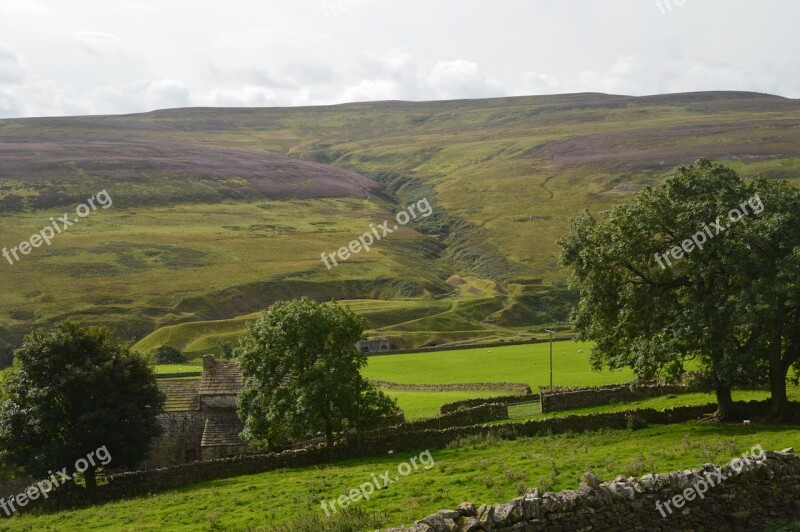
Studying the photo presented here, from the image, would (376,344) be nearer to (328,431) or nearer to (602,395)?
(602,395)

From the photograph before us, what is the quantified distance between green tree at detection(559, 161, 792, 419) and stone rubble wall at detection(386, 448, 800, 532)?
50.6ft

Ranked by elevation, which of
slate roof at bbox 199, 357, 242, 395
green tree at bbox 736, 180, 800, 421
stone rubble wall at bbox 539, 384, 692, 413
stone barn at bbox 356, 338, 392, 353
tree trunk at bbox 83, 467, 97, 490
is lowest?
tree trunk at bbox 83, 467, 97, 490

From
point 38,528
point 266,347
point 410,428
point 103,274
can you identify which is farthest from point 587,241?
point 103,274

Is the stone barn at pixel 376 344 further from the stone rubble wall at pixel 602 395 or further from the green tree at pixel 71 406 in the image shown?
the green tree at pixel 71 406

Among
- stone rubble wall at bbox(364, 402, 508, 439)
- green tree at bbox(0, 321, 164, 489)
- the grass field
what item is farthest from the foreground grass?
the grass field

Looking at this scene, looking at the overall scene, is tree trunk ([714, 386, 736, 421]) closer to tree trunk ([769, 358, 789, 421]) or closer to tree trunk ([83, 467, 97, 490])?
tree trunk ([769, 358, 789, 421])

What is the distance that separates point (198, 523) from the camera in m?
23.7

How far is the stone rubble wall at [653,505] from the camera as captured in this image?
1386 cm

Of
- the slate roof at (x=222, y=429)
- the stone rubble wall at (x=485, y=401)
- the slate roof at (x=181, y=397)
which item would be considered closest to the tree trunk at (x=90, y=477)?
the slate roof at (x=222, y=429)

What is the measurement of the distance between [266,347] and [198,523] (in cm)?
1562

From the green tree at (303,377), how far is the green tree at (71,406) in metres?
5.12

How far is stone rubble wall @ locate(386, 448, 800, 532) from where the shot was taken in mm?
13859

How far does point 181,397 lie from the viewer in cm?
4356

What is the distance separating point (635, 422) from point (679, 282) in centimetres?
689
